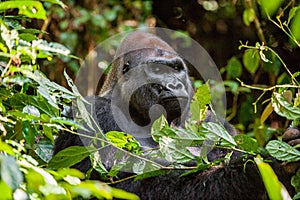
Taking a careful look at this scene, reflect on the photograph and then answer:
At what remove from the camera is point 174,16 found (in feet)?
18.6

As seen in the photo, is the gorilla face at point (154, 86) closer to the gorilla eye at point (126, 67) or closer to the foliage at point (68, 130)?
Result: the gorilla eye at point (126, 67)

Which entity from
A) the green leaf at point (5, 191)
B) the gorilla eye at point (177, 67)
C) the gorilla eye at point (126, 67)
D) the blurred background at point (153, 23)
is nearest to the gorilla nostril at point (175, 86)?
the gorilla eye at point (177, 67)

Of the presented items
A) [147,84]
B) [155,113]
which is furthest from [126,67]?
[155,113]

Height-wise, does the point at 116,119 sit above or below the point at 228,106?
above

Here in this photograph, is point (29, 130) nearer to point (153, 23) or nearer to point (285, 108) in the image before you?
point (285, 108)

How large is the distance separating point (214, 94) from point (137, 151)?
232 centimetres

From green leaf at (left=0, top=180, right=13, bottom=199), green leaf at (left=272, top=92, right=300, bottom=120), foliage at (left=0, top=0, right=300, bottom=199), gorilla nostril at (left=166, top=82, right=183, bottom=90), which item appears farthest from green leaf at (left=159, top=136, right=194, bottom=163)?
green leaf at (left=0, top=180, right=13, bottom=199)

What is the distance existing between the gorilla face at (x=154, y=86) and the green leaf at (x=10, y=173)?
6.07ft

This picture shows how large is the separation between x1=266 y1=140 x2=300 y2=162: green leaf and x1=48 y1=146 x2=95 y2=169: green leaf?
0.67 metres

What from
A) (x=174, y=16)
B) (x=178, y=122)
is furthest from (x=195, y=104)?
(x=174, y=16)

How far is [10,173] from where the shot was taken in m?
1.08

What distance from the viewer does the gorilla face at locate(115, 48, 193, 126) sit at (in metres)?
2.95

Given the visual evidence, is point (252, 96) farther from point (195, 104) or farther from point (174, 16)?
point (195, 104)

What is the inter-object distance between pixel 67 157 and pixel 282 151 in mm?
793
